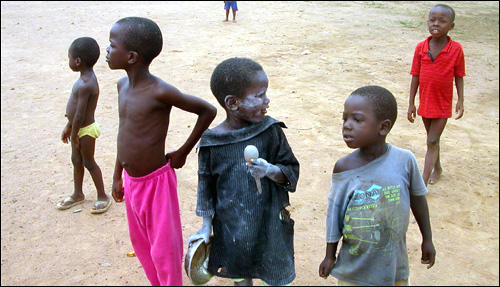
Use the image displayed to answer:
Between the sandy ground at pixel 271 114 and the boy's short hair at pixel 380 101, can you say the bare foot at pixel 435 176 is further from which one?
the boy's short hair at pixel 380 101

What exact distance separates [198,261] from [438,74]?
2.71 m

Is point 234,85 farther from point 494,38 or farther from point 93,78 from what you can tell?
point 494,38

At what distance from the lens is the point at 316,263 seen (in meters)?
3.29

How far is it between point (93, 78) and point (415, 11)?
12125mm

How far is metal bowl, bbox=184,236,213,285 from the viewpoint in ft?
7.54

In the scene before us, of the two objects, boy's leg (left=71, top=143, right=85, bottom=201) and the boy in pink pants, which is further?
boy's leg (left=71, top=143, right=85, bottom=201)

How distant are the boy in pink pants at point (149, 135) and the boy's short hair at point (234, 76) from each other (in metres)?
Result: 0.32

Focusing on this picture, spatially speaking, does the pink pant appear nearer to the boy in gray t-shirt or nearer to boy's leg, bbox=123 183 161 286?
boy's leg, bbox=123 183 161 286

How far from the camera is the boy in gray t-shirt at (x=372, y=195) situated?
6.92 feet

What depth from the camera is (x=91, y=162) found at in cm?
398

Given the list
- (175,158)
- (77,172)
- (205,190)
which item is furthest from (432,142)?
(77,172)

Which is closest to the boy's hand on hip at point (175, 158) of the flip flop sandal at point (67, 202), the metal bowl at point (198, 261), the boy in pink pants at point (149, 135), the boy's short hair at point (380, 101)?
the boy in pink pants at point (149, 135)

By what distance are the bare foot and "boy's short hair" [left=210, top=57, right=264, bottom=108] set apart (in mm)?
2792

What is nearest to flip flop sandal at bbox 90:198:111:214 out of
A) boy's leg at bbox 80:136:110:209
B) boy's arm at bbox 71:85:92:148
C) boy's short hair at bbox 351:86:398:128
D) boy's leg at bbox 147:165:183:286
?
boy's leg at bbox 80:136:110:209
